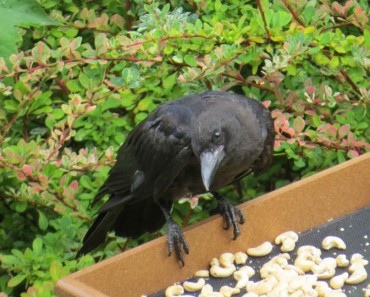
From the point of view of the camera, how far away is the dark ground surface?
8.36ft

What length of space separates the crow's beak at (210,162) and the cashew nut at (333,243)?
1.21 ft

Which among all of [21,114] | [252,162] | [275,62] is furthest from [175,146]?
[21,114]

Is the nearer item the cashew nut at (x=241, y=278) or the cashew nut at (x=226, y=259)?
the cashew nut at (x=241, y=278)

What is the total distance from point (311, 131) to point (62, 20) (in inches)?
42.4

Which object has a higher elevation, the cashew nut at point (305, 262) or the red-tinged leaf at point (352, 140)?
the cashew nut at point (305, 262)

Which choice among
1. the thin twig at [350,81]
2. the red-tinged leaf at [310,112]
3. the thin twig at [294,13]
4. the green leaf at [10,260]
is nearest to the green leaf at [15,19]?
the green leaf at [10,260]

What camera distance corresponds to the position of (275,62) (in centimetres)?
334

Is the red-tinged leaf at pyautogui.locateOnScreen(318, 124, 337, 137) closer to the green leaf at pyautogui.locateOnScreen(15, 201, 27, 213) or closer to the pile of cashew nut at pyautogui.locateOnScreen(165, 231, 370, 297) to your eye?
the pile of cashew nut at pyautogui.locateOnScreen(165, 231, 370, 297)

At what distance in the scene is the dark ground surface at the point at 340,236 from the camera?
2.55 m

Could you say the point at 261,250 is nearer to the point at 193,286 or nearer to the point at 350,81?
the point at 193,286

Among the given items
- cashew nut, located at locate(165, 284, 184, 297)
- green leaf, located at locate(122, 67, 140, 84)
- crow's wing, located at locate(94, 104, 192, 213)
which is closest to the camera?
cashew nut, located at locate(165, 284, 184, 297)

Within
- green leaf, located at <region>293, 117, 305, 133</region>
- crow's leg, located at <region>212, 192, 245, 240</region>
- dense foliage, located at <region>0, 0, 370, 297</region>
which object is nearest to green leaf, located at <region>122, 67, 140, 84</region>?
dense foliage, located at <region>0, 0, 370, 297</region>

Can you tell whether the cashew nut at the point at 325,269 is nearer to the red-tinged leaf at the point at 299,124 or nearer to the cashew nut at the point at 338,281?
the cashew nut at the point at 338,281

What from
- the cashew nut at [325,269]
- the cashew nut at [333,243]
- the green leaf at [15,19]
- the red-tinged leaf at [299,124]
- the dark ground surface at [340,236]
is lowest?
the red-tinged leaf at [299,124]
